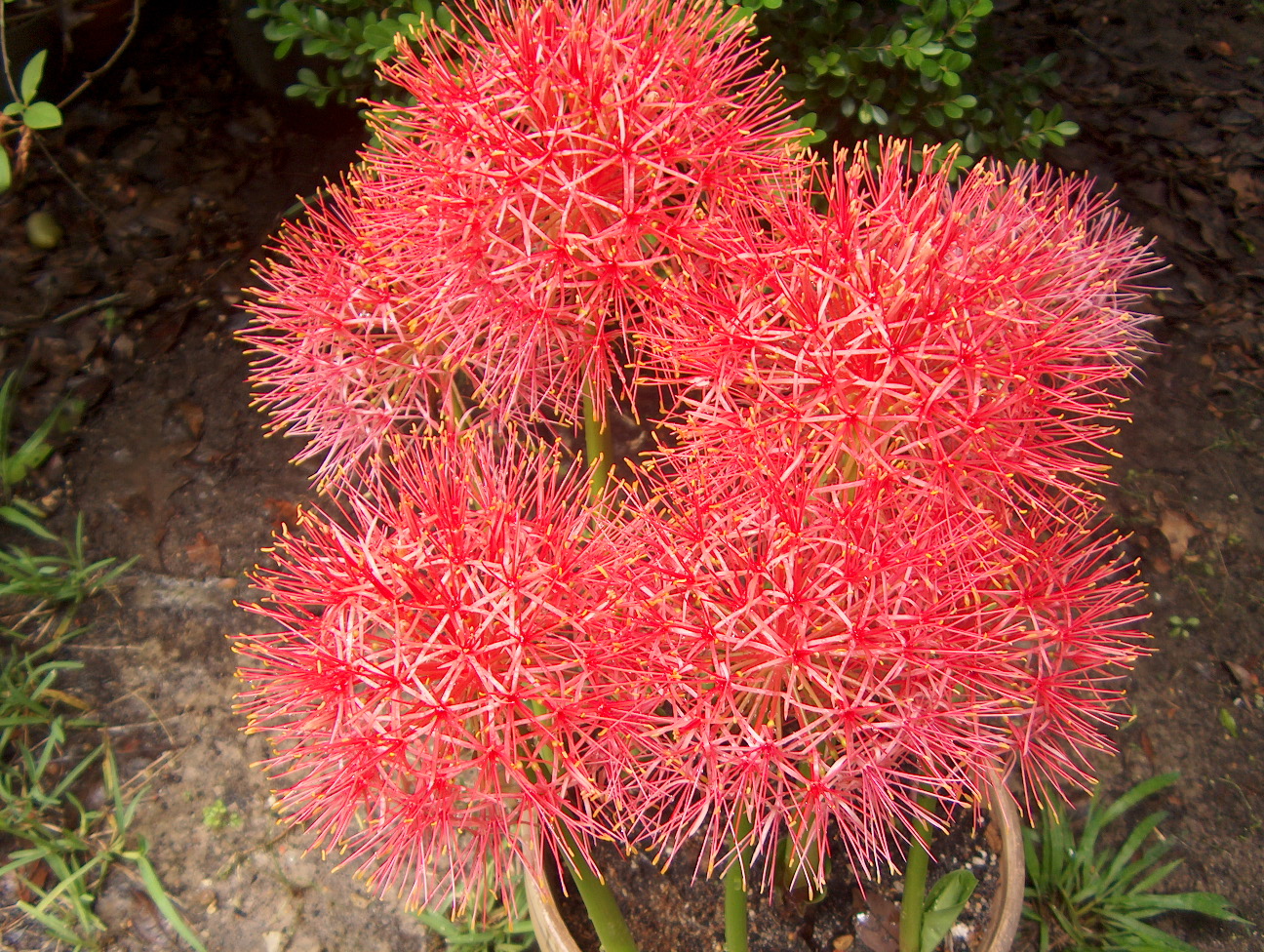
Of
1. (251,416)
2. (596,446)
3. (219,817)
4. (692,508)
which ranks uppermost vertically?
(692,508)

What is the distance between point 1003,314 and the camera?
2.35 feet

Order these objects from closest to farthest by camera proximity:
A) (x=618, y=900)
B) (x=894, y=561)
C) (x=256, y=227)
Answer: (x=894, y=561) → (x=618, y=900) → (x=256, y=227)

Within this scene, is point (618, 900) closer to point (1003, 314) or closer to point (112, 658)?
point (1003, 314)

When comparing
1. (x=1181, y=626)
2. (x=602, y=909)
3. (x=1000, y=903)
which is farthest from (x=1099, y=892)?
(x=602, y=909)

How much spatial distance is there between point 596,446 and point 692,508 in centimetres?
31

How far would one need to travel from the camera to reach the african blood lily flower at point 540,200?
0.80 metres

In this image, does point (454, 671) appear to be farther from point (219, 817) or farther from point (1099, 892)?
point (1099, 892)

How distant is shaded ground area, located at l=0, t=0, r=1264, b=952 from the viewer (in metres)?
1.34

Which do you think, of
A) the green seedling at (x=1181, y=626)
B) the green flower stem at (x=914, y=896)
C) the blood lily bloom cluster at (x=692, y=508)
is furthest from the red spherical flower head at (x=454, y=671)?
the green seedling at (x=1181, y=626)

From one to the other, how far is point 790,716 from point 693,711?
19 centimetres

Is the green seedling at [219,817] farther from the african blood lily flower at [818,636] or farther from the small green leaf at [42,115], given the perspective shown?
the small green leaf at [42,115]

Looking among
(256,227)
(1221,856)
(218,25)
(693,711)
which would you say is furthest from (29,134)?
(1221,856)

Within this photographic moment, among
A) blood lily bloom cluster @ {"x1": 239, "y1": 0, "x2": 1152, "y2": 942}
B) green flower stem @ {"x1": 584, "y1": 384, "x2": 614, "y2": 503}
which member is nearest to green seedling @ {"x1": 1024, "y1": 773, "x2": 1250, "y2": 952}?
blood lily bloom cluster @ {"x1": 239, "y1": 0, "x2": 1152, "y2": 942}

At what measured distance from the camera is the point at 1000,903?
0.99 m
